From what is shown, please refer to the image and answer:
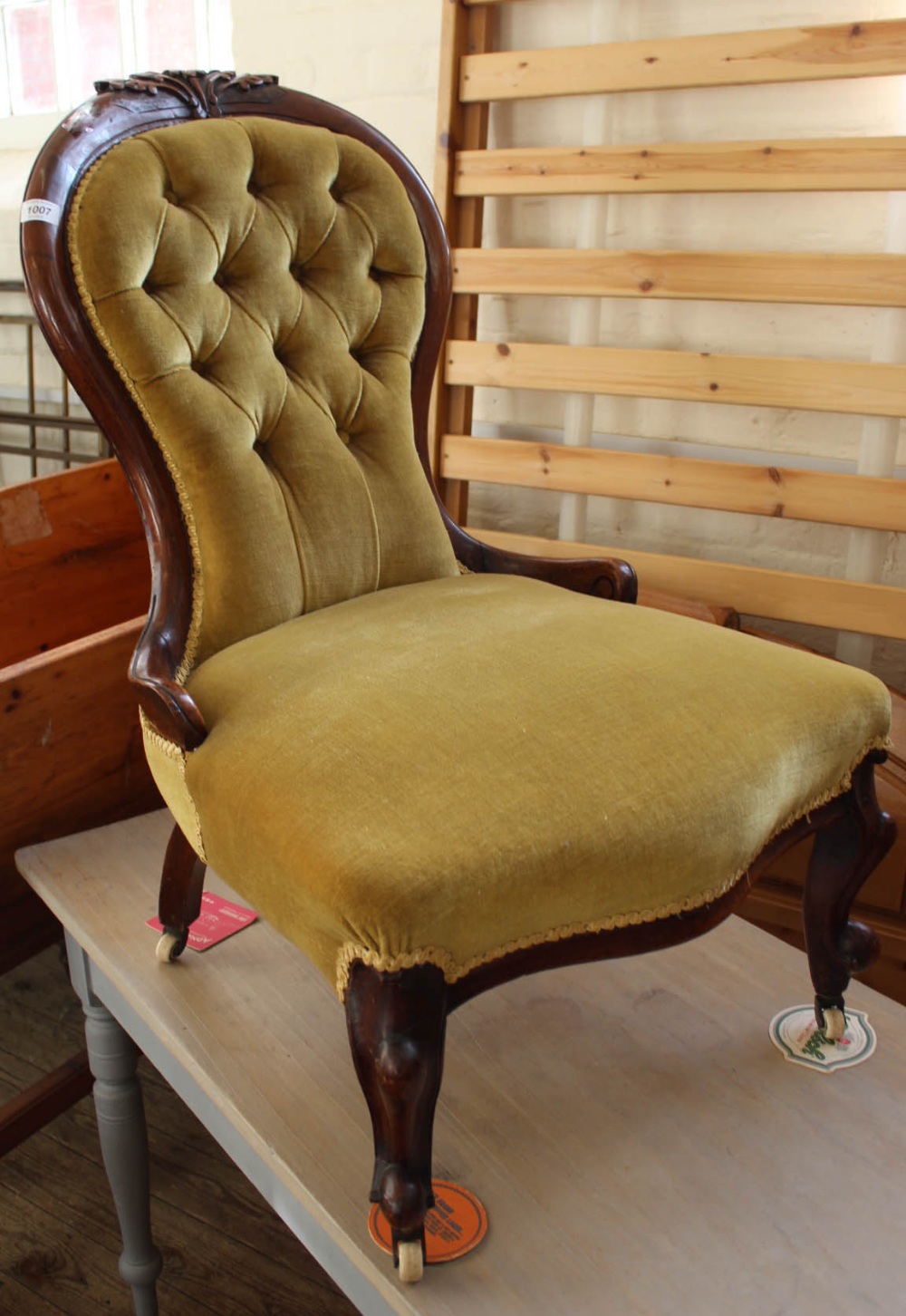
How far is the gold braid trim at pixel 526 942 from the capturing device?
612mm

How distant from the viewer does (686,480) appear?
1.55 meters

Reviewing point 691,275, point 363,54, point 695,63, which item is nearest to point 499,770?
point 691,275

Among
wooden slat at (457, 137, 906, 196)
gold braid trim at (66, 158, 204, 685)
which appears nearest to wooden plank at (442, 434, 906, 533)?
wooden slat at (457, 137, 906, 196)

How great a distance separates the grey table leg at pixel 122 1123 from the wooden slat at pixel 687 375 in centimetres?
106

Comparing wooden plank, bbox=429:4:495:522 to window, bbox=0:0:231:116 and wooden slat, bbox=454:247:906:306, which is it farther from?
window, bbox=0:0:231:116

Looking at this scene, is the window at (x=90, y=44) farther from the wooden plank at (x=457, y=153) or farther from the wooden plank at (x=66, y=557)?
the wooden plank at (x=66, y=557)

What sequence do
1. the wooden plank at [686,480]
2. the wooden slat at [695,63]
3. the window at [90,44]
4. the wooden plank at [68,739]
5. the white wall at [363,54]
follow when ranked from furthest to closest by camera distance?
the window at [90,44]
the white wall at [363,54]
the wooden plank at [686,480]
the wooden slat at [695,63]
the wooden plank at [68,739]

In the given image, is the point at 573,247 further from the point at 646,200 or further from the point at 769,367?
the point at 769,367

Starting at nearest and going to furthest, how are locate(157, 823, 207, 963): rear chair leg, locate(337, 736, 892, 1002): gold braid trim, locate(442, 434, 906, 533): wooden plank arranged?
1. locate(337, 736, 892, 1002): gold braid trim
2. locate(157, 823, 207, 963): rear chair leg
3. locate(442, 434, 906, 533): wooden plank

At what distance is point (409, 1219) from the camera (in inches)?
25.3

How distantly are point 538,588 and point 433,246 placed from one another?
394 millimetres

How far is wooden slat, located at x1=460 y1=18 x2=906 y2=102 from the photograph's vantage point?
4.40ft

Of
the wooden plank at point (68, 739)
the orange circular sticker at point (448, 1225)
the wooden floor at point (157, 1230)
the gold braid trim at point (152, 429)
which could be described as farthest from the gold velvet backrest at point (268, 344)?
the wooden floor at point (157, 1230)

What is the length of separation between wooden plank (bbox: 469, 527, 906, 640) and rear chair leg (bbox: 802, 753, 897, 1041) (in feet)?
2.08
